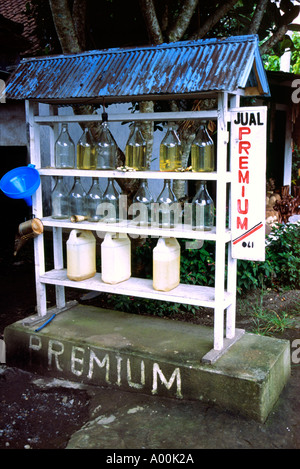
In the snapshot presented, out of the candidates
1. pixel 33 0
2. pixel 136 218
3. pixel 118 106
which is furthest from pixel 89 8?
pixel 136 218

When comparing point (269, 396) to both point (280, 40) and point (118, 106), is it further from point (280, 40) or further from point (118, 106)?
point (118, 106)

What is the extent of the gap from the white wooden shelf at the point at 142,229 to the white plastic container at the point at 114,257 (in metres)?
0.11

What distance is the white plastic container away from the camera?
3641 mm

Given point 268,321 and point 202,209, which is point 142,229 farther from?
point 268,321

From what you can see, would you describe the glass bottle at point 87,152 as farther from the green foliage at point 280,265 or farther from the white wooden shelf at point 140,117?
the green foliage at point 280,265

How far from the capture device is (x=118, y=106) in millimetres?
9297

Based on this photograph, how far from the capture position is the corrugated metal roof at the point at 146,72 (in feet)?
9.73

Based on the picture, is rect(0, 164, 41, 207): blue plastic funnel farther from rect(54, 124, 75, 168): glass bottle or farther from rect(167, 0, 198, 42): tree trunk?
rect(167, 0, 198, 42): tree trunk

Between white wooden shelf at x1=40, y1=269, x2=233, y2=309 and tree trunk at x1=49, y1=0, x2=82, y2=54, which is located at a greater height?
tree trunk at x1=49, y1=0, x2=82, y2=54

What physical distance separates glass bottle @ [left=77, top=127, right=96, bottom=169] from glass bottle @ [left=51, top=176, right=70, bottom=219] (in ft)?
0.91

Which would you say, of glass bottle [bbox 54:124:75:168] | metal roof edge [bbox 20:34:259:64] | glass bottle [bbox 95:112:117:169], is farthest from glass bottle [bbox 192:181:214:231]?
glass bottle [bbox 54:124:75:168]

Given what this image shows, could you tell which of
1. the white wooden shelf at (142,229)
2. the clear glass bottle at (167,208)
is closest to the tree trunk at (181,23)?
the clear glass bottle at (167,208)

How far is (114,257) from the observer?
3639 mm

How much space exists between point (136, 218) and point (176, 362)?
1.16 meters
